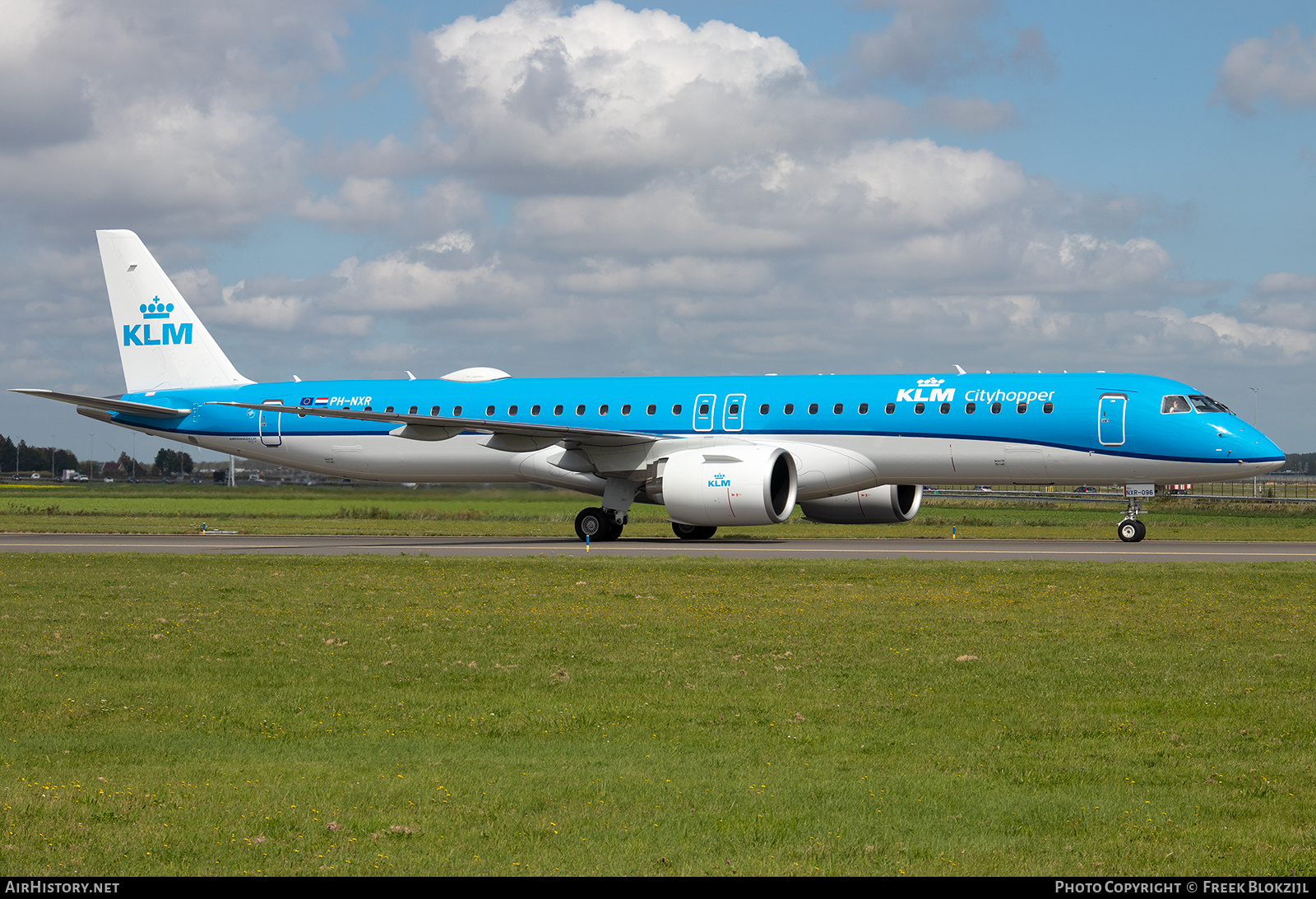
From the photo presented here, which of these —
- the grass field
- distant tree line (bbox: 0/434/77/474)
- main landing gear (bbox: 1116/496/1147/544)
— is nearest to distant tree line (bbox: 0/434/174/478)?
distant tree line (bbox: 0/434/77/474)

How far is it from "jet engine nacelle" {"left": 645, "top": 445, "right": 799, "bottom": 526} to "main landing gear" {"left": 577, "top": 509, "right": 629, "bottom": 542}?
2636mm

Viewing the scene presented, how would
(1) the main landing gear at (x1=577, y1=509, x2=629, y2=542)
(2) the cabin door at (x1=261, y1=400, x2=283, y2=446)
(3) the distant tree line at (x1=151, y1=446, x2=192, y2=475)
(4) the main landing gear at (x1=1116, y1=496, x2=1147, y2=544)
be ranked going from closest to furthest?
1. (4) the main landing gear at (x1=1116, y1=496, x2=1147, y2=544)
2. (1) the main landing gear at (x1=577, y1=509, x2=629, y2=542)
3. (2) the cabin door at (x1=261, y1=400, x2=283, y2=446)
4. (3) the distant tree line at (x1=151, y1=446, x2=192, y2=475)

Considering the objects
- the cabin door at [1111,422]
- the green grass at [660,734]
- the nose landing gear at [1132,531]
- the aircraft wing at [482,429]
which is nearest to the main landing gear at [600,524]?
the aircraft wing at [482,429]

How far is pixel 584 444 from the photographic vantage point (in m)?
32.3

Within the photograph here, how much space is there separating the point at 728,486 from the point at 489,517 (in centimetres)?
2395

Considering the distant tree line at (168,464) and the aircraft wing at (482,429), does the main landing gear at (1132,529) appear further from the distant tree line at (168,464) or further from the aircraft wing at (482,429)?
the distant tree line at (168,464)

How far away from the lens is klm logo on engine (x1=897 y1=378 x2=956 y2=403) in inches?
1186

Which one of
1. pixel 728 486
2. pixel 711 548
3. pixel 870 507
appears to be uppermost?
pixel 728 486

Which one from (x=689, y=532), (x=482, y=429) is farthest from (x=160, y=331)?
(x=689, y=532)

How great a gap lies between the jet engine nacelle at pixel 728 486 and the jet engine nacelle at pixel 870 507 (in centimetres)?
457

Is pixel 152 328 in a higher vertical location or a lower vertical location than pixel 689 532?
higher

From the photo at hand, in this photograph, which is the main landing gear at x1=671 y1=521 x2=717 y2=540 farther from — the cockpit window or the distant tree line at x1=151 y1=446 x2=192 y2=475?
the distant tree line at x1=151 y1=446 x2=192 y2=475

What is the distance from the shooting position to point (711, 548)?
1163 inches

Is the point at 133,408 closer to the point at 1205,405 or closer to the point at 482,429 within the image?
the point at 482,429
